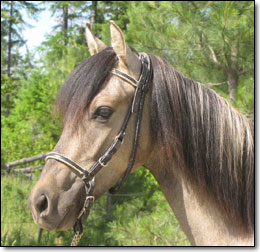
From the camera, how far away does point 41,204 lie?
1248mm

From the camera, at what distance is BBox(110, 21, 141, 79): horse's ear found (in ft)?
4.61

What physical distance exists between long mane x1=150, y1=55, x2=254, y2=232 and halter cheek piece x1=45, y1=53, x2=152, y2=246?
7 cm

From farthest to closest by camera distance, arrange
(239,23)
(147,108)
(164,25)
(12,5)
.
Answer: (12,5)
(164,25)
(239,23)
(147,108)

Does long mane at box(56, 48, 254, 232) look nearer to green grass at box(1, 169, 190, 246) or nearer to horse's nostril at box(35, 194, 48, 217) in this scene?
horse's nostril at box(35, 194, 48, 217)

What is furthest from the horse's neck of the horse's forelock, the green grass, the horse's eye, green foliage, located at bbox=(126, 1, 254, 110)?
the green grass

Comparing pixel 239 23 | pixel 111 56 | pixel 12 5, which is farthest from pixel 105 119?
pixel 12 5

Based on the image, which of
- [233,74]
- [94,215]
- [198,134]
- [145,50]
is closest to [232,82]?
[233,74]

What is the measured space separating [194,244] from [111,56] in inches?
44.8

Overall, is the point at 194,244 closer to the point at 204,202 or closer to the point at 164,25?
the point at 204,202

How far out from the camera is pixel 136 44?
12.5 feet

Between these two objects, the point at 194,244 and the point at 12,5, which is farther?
the point at 12,5

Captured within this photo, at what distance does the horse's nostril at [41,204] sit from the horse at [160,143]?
0.11 meters

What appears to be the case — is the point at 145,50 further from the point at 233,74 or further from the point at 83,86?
the point at 83,86

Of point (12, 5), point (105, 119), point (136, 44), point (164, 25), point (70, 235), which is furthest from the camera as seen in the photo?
point (12, 5)
